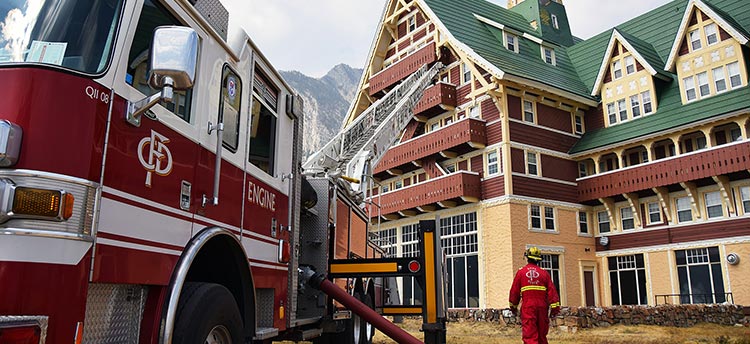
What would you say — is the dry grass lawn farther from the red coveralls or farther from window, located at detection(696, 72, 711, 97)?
window, located at detection(696, 72, 711, 97)

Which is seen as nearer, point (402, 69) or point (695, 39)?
point (695, 39)

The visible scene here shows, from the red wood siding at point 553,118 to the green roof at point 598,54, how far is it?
1.05 metres

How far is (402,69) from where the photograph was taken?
31.8 m

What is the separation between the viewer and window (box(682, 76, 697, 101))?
84.4 feet

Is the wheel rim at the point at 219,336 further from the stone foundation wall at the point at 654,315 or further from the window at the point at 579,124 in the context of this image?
the window at the point at 579,124

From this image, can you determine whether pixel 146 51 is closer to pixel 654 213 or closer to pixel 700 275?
pixel 700 275

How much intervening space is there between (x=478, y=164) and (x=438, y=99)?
393cm

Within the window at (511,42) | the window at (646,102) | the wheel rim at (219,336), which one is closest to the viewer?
the wheel rim at (219,336)

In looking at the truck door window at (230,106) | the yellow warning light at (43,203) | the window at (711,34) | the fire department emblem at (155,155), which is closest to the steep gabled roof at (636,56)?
the window at (711,34)

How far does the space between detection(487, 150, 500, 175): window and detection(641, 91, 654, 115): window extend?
733 centimetres

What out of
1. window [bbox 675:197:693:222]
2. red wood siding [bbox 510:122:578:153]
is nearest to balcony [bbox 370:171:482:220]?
red wood siding [bbox 510:122:578:153]

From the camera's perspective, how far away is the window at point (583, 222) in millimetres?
27609

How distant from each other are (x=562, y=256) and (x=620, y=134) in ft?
20.3

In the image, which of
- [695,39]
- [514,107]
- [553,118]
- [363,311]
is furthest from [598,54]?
[363,311]
